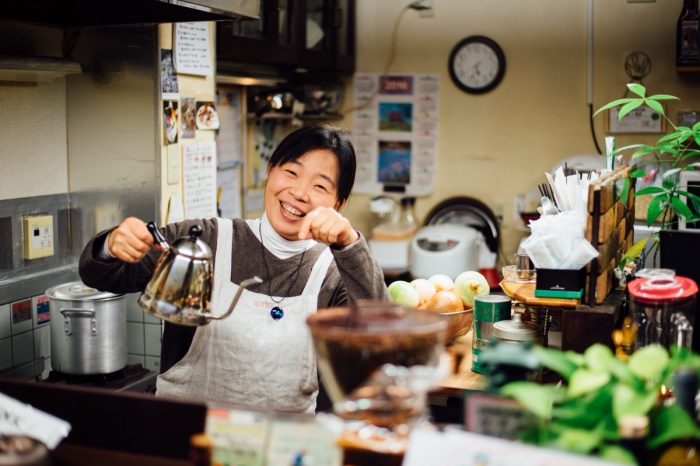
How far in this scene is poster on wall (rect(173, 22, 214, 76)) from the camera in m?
3.05

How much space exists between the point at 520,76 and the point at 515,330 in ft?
9.67

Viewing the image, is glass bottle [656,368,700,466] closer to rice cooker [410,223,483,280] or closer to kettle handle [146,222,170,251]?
kettle handle [146,222,170,251]

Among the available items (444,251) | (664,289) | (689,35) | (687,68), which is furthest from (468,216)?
(664,289)

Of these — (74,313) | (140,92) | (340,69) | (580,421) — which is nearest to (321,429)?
(580,421)

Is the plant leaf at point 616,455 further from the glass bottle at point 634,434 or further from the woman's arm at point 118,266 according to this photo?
the woman's arm at point 118,266

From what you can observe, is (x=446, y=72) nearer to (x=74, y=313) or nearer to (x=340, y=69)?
(x=340, y=69)

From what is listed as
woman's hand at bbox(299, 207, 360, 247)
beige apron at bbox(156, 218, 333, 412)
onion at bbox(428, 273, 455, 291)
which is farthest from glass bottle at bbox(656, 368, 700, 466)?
onion at bbox(428, 273, 455, 291)

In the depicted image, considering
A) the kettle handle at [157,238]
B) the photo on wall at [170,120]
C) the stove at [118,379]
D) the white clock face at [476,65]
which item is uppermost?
the white clock face at [476,65]

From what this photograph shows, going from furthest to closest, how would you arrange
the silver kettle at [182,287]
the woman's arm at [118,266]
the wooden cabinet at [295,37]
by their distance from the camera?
1. the wooden cabinet at [295,37]
2. the woman's arm at [118,266]
3. the silver kettle at [182,287]

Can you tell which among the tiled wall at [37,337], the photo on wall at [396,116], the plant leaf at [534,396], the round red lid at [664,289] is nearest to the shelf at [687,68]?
the photo on wall at [396,116]

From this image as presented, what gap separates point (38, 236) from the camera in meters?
2.89

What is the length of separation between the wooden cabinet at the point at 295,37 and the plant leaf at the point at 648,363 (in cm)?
226

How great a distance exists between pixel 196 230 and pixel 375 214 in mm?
3549

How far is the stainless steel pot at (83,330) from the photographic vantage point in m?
2.68
